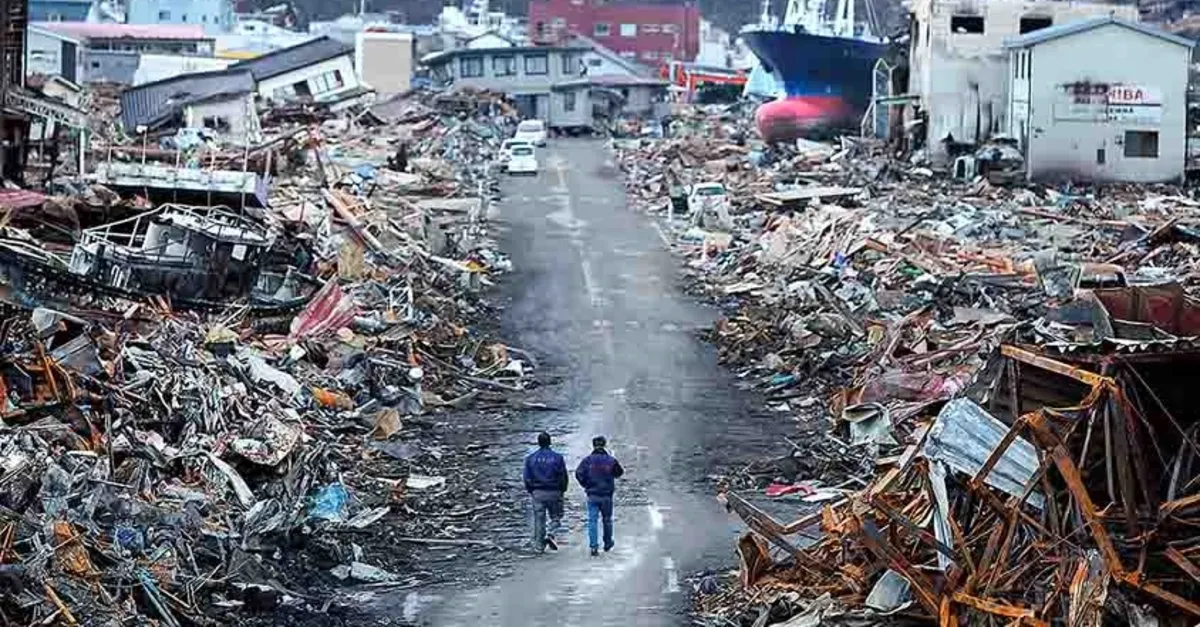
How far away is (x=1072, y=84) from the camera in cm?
4762

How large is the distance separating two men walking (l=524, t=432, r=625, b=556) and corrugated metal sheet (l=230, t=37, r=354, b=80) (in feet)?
164

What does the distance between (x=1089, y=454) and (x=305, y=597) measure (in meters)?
5.80

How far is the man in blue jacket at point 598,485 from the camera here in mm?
15977

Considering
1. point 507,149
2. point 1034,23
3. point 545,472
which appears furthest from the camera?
point 507,149

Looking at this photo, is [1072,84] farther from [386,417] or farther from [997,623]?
[997,623]

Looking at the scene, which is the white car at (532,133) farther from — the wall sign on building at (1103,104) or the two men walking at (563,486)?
the two men walking at (563,486)

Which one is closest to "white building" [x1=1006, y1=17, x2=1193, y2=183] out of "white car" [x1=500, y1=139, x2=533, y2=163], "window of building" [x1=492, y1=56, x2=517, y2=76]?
"white car" [x1=500, y1=139, x2=533, y2=163]

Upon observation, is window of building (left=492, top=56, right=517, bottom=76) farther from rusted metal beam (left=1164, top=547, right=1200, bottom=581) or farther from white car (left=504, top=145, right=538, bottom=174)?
rusted metal beam (left=1164, top=547, right=1200, bottom=581)

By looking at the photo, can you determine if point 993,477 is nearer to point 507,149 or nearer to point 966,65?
point 966,65

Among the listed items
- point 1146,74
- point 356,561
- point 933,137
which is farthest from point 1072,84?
point 356,561

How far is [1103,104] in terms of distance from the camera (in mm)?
47719

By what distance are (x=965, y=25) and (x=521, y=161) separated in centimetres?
1241

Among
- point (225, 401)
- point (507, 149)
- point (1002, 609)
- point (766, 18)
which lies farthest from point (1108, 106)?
point (1002, 609)

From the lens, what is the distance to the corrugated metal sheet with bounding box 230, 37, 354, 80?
6519 centimetres
